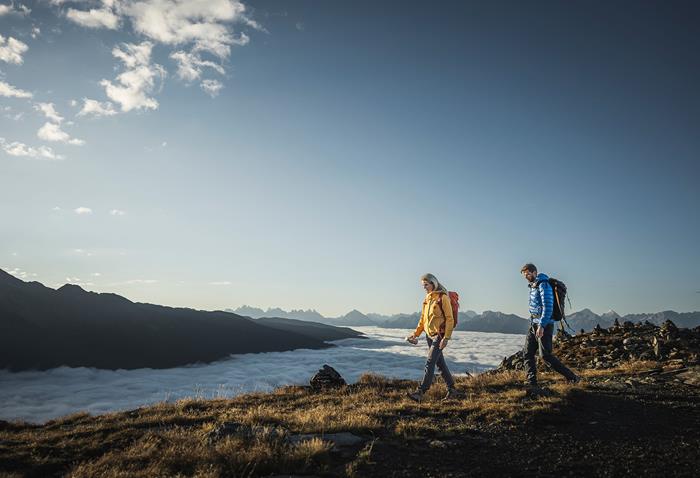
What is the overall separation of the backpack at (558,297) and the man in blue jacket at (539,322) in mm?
183

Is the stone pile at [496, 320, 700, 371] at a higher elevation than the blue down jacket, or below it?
below

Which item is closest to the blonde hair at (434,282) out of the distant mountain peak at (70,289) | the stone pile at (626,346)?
the stone pile at (626,346)

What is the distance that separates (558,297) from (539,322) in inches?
37.6

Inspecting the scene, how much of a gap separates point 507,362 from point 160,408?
648 inches

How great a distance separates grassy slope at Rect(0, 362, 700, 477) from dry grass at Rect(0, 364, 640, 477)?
23 millimetres

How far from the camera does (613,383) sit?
32.2 feet

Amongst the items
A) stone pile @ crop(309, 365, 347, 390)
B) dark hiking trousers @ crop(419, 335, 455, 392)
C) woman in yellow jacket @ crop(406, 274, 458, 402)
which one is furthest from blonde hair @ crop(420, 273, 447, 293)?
stone pile @ crop(309, 365, 347, 390)

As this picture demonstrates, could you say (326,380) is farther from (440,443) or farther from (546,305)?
(440,443)

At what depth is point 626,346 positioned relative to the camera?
1619 centimetres

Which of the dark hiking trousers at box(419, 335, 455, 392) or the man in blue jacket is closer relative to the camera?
the man in blue jacket

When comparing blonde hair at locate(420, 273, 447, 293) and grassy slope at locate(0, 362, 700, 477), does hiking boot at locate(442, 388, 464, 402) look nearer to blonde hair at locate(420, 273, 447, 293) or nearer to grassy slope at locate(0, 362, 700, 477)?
grassy slope at locate(0, 362, 700, 477)

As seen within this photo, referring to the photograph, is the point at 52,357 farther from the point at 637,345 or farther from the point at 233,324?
the point at 637,345

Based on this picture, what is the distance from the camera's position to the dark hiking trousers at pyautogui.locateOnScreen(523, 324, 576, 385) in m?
9.19

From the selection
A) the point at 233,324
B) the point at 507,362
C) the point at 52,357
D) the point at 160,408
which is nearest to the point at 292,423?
the point at 160,408
